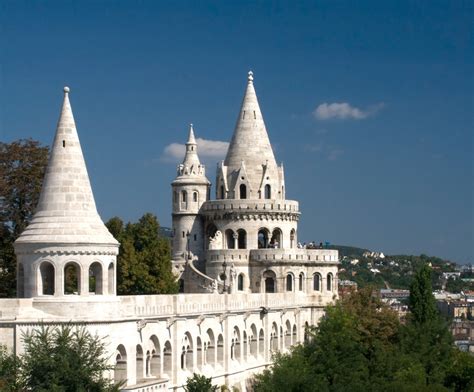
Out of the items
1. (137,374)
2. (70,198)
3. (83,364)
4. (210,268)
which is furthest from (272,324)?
(83,364)

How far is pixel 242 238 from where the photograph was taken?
7725 centimetres

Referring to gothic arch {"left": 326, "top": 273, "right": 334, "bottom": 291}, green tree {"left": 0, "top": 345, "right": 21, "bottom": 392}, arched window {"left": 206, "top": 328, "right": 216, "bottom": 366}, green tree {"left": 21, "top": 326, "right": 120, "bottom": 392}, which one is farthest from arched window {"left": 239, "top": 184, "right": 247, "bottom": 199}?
green tree {"left": 21, "top": 326, "right": 120, "bottom": 392}

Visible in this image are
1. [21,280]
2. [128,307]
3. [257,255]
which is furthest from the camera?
[257,255]

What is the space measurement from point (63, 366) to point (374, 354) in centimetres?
2596

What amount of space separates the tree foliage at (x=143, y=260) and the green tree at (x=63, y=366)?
25080mm

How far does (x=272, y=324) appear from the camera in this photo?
68438 mm

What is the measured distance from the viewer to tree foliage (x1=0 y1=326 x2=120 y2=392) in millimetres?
39188

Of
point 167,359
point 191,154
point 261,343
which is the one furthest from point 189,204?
point 167,359

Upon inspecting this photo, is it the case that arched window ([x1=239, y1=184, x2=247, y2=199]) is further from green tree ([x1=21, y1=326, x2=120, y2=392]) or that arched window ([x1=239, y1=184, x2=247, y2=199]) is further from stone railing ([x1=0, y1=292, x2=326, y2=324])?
green tree ([x1=21, y1=326, x2=120, y2=392])

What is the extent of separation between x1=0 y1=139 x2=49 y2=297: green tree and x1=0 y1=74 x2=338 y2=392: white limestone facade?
3.32 meters

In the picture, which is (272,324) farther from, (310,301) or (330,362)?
(330,362)

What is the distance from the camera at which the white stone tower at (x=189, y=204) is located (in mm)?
78250

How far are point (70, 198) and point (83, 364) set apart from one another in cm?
747

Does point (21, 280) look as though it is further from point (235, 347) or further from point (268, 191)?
point (268, 191)
